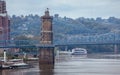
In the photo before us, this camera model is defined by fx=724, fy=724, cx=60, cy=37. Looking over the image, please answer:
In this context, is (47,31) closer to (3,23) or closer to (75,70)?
(75,70)

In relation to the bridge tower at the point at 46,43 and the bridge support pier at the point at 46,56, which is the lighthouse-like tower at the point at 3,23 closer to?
the bridge tower at the point at 46,43

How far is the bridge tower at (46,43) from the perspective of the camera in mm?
124688

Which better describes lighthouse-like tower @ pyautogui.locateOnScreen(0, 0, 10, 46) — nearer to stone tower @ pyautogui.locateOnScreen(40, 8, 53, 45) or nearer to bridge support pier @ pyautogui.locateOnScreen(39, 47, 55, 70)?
stone tower @ pyautogui.locateOnScreen(40, 8, 53, 45)

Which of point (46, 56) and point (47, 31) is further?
point (47, 31)

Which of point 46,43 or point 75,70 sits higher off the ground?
point 46,43

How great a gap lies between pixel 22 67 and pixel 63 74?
17770 mm

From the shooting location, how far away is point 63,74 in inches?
3642

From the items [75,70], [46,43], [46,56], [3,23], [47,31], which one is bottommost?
[75,70]

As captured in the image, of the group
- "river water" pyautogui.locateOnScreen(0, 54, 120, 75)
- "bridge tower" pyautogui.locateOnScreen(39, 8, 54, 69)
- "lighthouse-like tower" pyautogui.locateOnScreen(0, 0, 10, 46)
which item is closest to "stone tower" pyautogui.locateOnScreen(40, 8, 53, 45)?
"bridge tower" pyautogui.locateOnScreen(39, 8, 54, 69)

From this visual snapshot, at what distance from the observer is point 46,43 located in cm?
12725

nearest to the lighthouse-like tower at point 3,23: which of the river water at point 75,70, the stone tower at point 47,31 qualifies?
the stone tower at point 47,31

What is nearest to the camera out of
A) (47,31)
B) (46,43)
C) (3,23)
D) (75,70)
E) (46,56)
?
(75,70)

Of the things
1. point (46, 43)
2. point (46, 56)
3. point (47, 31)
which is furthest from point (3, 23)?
point (46, 56)

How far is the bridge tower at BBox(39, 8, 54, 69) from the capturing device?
125 metres
